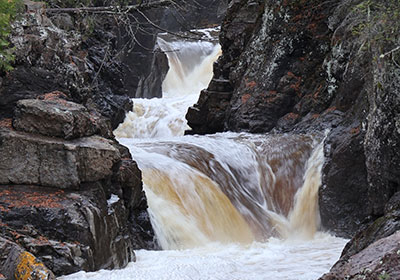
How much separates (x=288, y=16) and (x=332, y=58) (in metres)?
2.66

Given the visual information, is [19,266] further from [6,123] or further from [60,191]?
[6,123]

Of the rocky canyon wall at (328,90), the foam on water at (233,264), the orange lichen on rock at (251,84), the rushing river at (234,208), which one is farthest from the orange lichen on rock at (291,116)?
the foam on water at (233,264)

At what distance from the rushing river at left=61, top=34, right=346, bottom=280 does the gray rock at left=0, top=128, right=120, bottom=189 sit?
52.4 inches

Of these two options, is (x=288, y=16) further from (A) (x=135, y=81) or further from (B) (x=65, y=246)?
(A) (x=135, y=81)

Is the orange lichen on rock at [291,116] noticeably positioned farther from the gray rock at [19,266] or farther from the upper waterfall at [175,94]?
the gray rock at [19,266]

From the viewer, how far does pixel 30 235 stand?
464 centimetres

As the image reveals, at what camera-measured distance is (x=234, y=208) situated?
8820 millimetres

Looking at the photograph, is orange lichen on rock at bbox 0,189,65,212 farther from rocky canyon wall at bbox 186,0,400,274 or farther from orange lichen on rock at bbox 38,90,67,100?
rocky canyon wall at bbox 186,0,400,274

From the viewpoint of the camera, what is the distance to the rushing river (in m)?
5.06

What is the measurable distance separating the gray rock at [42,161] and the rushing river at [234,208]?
133 centimetres

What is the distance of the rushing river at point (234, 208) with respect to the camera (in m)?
5.06

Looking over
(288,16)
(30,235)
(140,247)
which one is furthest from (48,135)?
(288,16)

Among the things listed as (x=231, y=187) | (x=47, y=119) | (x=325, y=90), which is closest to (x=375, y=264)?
(x=47, y=119)

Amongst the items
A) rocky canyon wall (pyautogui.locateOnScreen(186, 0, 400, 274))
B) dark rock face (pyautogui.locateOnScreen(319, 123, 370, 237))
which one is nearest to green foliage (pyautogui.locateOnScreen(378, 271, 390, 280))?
rocky canyon wall (pyautogui.locateOnScreen(186, 0, 400, 274))
